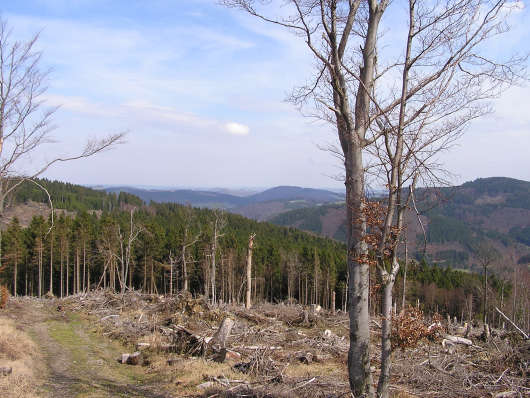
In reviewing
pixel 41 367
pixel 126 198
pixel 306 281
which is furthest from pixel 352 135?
pixel 126 198

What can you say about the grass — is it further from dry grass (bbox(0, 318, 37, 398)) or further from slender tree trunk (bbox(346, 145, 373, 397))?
slender tree trunk (bbox(346, 145, 373, 397))

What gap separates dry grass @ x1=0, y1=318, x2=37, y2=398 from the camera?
24.4 feet

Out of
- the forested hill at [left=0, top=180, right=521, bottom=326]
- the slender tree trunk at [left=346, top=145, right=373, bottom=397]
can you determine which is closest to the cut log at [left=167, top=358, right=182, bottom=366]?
the slender tree trunk at [left=346, top=145, right=373, bottom=397]

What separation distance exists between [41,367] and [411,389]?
8872mm

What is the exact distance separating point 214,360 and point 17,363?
4.69m

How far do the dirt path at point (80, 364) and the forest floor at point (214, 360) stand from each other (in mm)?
26

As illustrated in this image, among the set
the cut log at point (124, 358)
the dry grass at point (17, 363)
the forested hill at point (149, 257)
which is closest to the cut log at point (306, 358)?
the cut log at point (124, 358)

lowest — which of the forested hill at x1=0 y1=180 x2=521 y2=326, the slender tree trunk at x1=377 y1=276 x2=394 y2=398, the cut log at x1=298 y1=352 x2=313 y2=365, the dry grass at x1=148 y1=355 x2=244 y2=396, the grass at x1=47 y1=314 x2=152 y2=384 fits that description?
the forested hill at x1=0 y1=180 x2=521 y2=326

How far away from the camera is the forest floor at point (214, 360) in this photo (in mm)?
7668

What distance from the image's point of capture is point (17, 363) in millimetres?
9289

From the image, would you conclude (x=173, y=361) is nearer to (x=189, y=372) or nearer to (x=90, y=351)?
(x=189, y=372)

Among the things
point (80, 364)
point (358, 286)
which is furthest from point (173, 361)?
point (358, 286)

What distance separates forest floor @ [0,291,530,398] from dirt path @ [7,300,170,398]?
1.0 inches

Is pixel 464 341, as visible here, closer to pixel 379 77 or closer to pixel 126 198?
pixel 379 77
